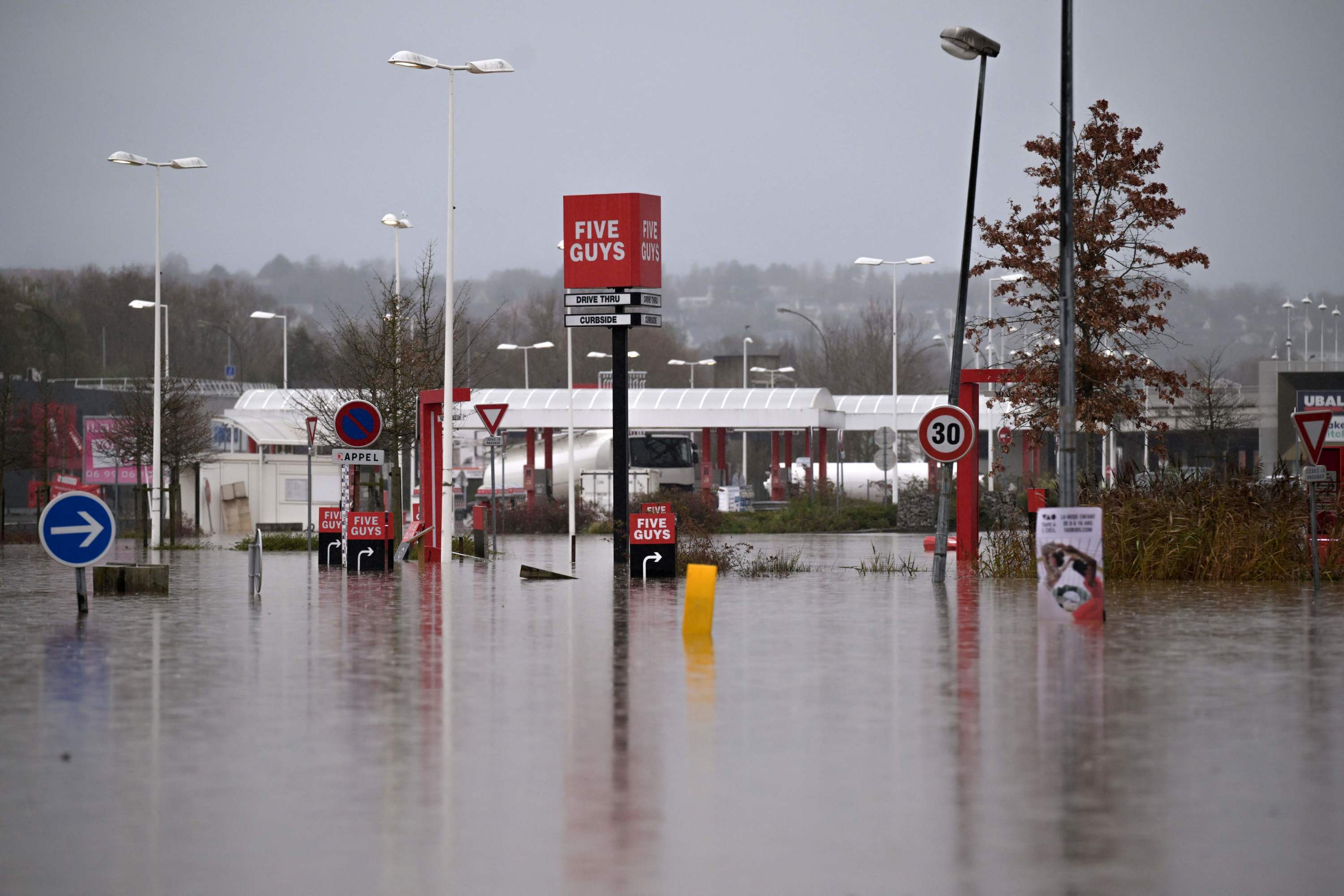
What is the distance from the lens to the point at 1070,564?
60.7ft

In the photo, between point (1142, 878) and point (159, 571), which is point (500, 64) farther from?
point (1142, 878)

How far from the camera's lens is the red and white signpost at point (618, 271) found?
30047mm

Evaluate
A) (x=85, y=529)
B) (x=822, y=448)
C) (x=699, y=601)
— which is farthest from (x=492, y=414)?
(x=822, y=448)

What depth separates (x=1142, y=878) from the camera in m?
6.78

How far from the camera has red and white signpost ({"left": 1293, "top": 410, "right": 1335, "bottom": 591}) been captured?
23141 millimetres

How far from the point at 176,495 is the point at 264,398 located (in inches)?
1088

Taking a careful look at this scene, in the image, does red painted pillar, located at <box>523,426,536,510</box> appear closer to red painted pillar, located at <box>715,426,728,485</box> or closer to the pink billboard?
red painted pillar, located at <box>715,426,728,485</box>

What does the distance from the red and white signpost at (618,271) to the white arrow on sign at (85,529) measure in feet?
39.1

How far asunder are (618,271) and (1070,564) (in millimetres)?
13599

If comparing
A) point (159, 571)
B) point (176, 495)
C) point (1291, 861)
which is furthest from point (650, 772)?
point (176, 495)

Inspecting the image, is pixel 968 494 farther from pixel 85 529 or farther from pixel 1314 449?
pixel 85 529

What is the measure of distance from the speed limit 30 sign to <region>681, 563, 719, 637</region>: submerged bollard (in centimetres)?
837

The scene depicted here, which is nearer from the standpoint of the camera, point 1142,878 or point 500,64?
point 1142,878

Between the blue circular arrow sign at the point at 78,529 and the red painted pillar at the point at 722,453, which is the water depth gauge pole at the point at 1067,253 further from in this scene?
the red painted pillar at the point at 722,453
